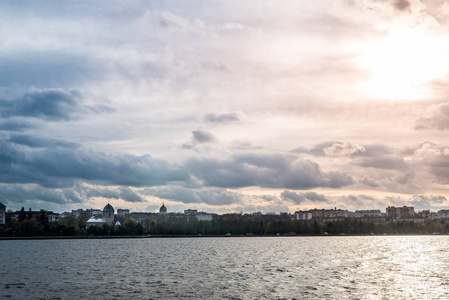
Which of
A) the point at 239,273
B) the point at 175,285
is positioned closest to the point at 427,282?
the point at 239,273

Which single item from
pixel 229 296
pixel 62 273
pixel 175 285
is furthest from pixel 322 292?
pixel 62 273

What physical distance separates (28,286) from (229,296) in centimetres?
2378

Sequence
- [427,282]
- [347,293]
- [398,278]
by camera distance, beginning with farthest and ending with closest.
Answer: [398,278] → [427,282] → [347,293]

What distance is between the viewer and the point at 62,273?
74.0m

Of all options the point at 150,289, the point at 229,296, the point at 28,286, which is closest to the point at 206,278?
the point at 150,289

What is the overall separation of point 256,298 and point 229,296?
8.96ft

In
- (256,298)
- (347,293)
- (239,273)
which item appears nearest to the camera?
(256,298)

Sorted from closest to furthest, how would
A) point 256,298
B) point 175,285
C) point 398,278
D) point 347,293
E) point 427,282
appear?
point 256,298
point 347,293
point 175,285
point 427,282
point 398,278

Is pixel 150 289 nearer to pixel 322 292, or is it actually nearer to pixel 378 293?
pixel 322 292

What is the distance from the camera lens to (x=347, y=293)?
5178 centimetres

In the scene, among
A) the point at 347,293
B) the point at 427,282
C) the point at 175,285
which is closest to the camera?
the point at 347,293

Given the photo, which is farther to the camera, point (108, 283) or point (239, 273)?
point (239, 273)

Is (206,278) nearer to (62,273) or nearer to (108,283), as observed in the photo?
(108,283)

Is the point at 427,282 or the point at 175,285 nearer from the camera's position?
the point at 175,285
